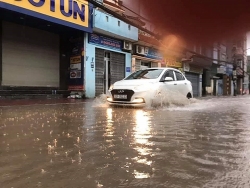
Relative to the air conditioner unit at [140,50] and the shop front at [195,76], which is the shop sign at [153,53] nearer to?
the air conditioner unit at [140,50]

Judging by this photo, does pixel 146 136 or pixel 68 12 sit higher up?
pixel 68 12

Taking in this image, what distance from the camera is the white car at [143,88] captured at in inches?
318

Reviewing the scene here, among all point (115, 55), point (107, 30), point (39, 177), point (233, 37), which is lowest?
point (39, 177)

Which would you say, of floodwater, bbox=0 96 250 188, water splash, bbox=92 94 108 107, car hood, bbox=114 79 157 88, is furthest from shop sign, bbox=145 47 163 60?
floodwater, bbox=0 96 250 188

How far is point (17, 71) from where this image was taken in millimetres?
12617

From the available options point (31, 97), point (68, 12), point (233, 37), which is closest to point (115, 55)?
point (68, 12)

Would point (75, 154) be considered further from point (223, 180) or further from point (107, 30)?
point (107, 30)

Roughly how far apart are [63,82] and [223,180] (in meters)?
14.0

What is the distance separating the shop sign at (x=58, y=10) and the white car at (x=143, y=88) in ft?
17.1

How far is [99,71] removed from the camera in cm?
1578

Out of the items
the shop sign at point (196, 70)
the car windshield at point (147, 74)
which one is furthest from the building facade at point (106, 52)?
the shop sign at point (196, 70)

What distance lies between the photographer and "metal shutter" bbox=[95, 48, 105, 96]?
611 inches

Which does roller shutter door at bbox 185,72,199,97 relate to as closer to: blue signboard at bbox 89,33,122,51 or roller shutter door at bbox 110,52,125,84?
roller shutter door at bbox 110,52,125,84

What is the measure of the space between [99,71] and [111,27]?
2607mm
